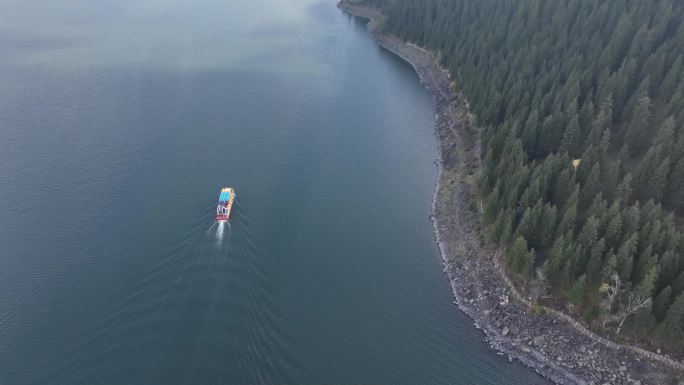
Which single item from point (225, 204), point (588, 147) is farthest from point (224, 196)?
point (588, 147)

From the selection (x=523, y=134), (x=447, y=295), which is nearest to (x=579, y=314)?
(x=447, y=295)

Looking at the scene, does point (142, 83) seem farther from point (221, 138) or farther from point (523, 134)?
point (523, 134)

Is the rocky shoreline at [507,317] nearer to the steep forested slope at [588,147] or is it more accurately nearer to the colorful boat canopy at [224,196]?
the steep forested slope at [588,147]

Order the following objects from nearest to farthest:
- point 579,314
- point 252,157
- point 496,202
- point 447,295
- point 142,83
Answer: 1. point 579,314
2. point 447,295
3. point 496,202
4. point 252,157
5. point 142,83

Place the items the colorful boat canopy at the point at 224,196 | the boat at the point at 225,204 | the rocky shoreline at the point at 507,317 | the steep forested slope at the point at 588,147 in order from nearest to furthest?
the rocky shoreline at the point at 507,317, the steep forested slope at the point at 588,147, the boat at the point at 225,204, the colorful boat canopy at the point at 224,196

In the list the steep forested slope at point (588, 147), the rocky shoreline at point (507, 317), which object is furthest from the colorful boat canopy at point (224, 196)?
the steep forested slope at point (588, 147)

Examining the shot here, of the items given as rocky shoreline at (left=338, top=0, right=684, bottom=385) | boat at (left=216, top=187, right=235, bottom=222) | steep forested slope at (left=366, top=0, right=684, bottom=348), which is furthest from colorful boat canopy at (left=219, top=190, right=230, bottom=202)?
steep forested slope at (left=366, top=0, right=684, bottom=348)

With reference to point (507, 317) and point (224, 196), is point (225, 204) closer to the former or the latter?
point (224, 196)
